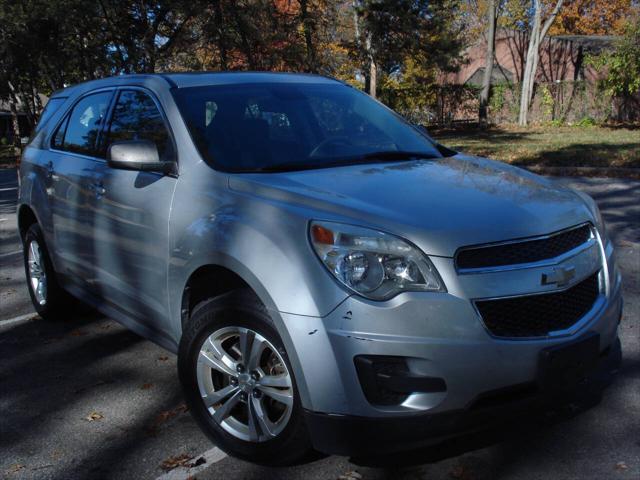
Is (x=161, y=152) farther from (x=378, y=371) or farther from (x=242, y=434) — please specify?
(x=378, y=371)

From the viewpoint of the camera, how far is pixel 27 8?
839 inches

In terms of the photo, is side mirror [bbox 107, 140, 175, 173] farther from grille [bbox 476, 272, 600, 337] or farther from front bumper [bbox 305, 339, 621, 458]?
grille [bbox 476, 272, 600, 337]

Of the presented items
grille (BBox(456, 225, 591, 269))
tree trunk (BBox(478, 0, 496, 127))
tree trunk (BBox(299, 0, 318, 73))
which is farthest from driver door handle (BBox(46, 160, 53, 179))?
tree trunk (BBox(478, 0, 496, 127))

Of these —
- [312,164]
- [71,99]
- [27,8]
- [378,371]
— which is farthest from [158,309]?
[27,8]

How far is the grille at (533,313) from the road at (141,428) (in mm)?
660

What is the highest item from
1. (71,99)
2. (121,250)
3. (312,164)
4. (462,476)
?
(71,99)

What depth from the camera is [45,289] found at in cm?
529

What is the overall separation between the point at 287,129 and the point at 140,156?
814 millimetres

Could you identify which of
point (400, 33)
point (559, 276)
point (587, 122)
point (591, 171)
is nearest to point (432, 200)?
point (559, 276)

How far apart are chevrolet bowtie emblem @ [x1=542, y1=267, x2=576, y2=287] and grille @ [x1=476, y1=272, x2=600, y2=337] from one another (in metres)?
0.04

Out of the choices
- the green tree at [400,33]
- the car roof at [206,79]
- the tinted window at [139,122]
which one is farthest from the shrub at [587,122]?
the tinted window at [139,122]

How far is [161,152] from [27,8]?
2045 centimetres

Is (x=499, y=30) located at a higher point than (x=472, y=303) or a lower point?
higher

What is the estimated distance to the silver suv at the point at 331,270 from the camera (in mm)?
2578
